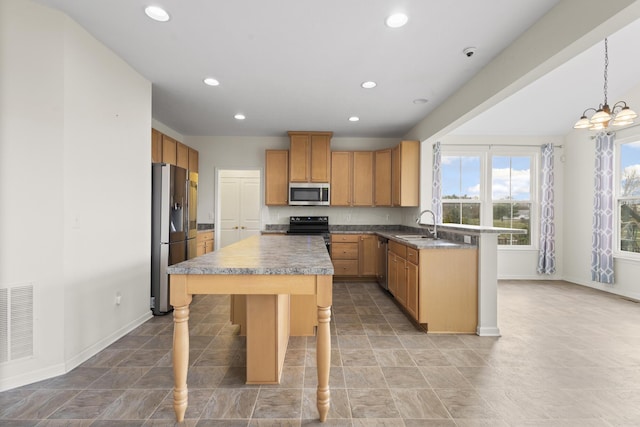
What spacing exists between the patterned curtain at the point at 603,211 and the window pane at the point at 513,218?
921 millimetres

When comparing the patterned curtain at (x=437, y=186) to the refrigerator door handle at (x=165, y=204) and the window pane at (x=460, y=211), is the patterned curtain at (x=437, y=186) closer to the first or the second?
the window pane at (x=460, y=211)

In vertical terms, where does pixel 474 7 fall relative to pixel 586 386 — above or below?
above

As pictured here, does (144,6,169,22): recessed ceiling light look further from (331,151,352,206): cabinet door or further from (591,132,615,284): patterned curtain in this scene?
(591,132,615,284): patterned curtain

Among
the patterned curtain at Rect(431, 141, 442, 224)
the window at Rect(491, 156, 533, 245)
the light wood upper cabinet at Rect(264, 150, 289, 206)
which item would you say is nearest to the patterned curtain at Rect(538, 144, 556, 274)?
the window at Rect(491, 156, 533, 245)

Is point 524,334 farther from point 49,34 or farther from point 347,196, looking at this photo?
point 49,34

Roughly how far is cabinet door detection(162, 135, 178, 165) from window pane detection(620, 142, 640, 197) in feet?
22.2

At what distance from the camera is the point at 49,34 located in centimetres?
210

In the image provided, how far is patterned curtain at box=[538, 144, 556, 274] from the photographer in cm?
505

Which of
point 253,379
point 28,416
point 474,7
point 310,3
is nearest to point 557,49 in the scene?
point 474,7

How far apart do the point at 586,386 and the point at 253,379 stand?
7.54ft

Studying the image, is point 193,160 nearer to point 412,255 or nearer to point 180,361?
point 412,255

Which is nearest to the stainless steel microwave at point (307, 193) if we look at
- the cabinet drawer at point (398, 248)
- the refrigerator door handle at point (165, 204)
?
the cabinet drawer at point (398, 248)

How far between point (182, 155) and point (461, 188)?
4.89 meters

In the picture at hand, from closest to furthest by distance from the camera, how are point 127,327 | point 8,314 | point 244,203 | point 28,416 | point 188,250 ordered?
point 28,416
point 8,314
point 127,327
point 188,250
point 244,203
